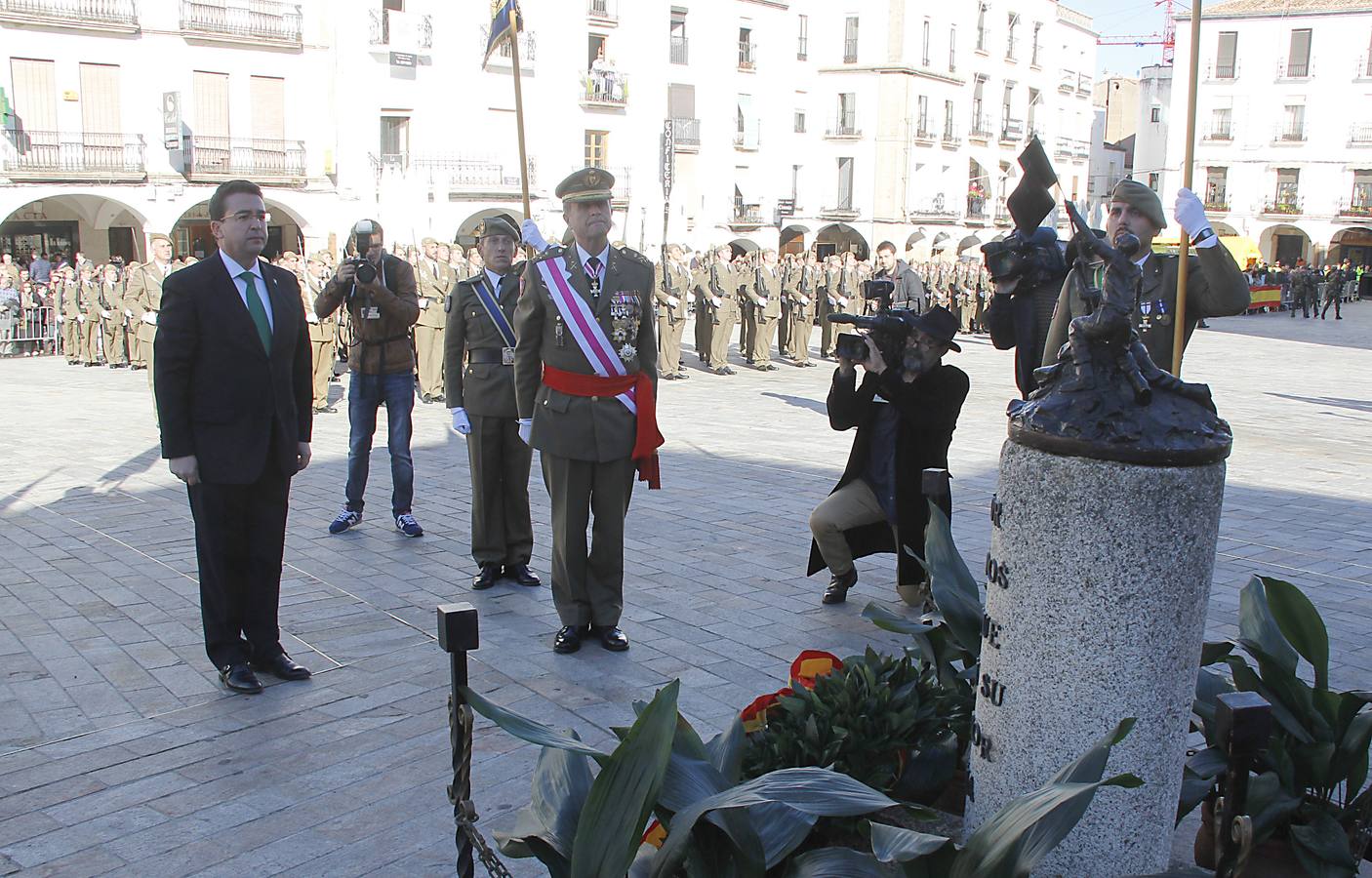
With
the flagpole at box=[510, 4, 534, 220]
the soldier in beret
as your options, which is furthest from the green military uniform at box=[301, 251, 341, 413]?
Result: the soldier in beret

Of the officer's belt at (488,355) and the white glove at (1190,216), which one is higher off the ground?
the white glove at (1190,216)

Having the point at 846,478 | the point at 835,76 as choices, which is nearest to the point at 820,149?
the point at 835,76

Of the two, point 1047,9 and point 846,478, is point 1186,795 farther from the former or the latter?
point 1047,9

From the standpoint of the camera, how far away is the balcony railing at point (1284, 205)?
52219 millimetres

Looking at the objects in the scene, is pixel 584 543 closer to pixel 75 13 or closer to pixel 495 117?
pixel 75 13

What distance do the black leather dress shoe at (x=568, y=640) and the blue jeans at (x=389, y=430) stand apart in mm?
2425

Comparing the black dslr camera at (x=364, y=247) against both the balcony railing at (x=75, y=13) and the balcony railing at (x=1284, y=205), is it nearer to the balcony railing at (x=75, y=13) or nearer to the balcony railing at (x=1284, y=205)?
the balcony railing at (x=75, y=13)

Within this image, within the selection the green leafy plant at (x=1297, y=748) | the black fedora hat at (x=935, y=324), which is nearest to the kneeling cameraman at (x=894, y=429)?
the black fedora hat at (x=935, y=324)

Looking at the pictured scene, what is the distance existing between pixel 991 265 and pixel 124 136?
27.3m

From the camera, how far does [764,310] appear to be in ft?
60.2

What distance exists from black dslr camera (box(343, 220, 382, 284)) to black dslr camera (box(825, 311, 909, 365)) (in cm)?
299

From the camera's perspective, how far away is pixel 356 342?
7.48 meters

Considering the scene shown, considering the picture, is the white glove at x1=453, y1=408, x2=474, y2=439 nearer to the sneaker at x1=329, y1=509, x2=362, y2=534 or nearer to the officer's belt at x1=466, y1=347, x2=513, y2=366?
the officer's belt at x1=466, y1=347, x2=513, y2=366

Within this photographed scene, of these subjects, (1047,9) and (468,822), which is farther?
(1047,9)
